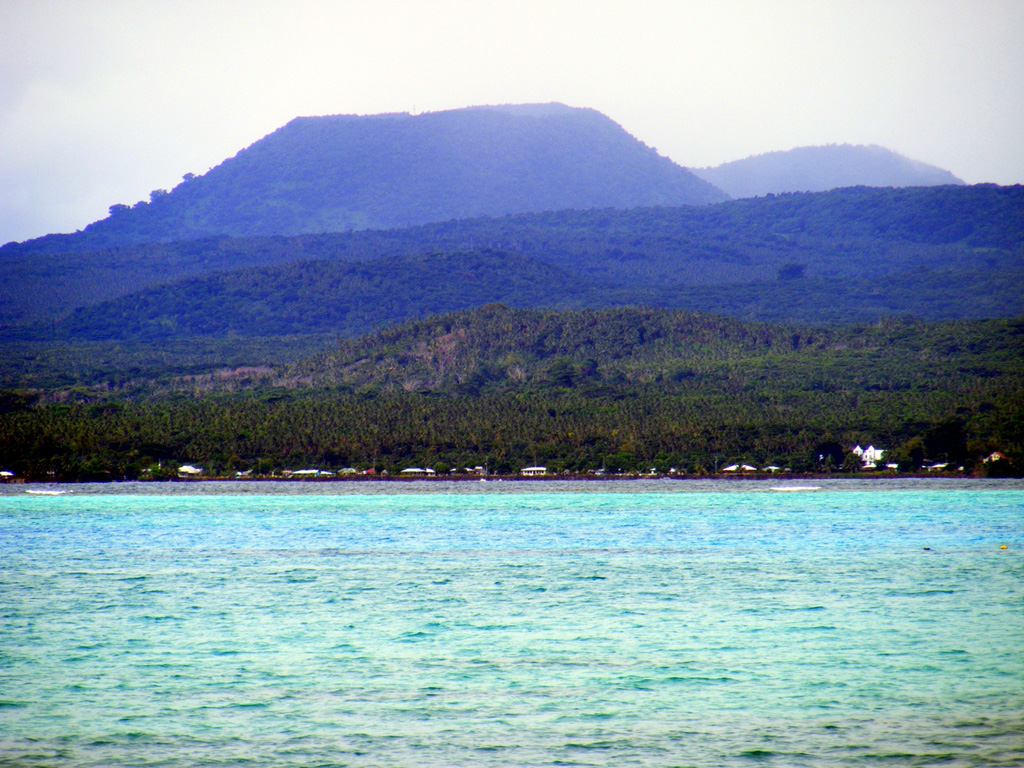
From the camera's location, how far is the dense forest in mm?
90562

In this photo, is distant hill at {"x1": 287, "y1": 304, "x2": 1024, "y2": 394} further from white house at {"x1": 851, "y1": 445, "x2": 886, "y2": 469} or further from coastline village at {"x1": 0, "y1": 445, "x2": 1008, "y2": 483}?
coastline village at {"x1": 0, "y1": 445, "x2": 1008, "y2": 483}

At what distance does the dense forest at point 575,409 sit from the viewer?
297ft

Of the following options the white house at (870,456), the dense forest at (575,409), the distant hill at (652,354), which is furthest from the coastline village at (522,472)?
the distant hill at (652,354)

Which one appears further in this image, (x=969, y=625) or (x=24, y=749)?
(x=969, y=625)

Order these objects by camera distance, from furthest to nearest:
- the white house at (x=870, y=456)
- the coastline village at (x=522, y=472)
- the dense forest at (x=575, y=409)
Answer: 1. the dense forest at (x=575, y=409)
2. the white house at (x=870, y=456)
3. the coastline village at (x=522, y=472)

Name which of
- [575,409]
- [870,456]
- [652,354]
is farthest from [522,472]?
[652,354]

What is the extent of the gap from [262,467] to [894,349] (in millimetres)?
90275

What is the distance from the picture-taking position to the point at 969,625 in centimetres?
2358

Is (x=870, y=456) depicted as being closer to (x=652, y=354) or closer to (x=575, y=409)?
(x=575, y=409)

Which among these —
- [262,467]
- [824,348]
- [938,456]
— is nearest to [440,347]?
[824,348]

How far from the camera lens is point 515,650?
21.2 meters

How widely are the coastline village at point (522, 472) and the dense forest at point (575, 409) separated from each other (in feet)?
1.52

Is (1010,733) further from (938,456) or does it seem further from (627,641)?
(938,456)

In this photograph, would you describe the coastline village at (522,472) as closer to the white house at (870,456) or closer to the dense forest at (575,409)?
the white house at (870,456)
